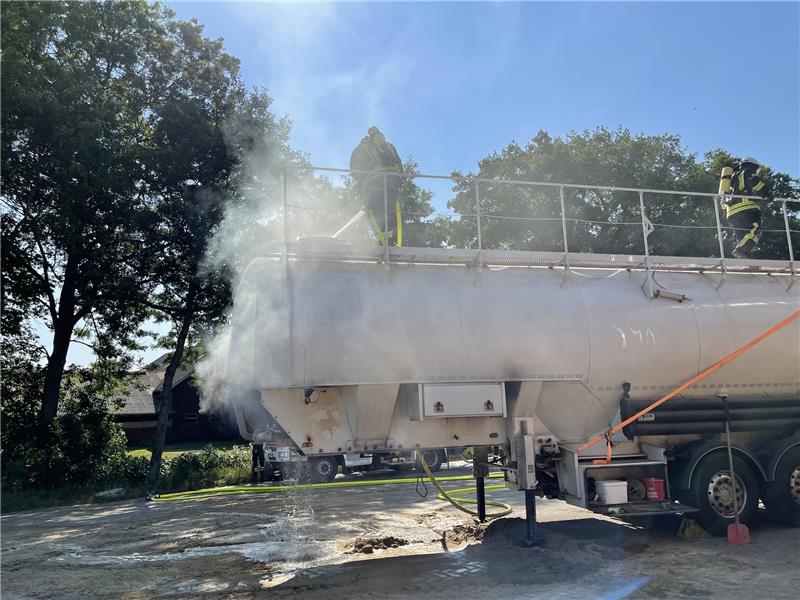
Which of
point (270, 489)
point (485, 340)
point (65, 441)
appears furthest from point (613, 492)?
Result: point (65, 441)

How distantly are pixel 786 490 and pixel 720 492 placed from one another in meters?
1.05

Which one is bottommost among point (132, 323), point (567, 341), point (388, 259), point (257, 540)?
point (257, 540)

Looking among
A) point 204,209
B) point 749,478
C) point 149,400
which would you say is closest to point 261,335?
Answer: point 749,478

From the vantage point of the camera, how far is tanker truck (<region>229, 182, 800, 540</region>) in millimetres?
6887

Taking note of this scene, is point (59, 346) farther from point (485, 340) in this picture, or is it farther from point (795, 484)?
point (795, 484)

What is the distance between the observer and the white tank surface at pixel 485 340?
267 inches

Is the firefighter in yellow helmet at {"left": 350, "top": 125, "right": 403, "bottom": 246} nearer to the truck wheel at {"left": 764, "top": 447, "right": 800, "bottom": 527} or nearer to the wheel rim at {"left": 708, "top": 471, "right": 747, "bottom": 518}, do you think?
the wheel rim at {"left": 708, "top": 471, "right": 747, "bottom": 518}

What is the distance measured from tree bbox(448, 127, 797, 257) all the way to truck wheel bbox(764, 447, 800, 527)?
48.8ft

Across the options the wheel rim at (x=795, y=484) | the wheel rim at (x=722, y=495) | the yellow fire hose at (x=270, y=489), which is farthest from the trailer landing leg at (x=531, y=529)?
the yellow fire hose at (x=270, y=489)

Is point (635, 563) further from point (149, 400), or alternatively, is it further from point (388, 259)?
point (149, 400)

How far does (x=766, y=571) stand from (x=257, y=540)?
6874mm

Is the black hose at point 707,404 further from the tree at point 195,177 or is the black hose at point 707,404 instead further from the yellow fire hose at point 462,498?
the tree at point 195,177

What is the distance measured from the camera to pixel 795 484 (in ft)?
26.3

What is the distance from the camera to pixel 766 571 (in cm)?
628
